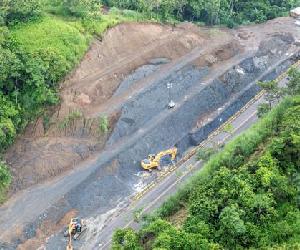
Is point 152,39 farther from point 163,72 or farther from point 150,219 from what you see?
point 150,219

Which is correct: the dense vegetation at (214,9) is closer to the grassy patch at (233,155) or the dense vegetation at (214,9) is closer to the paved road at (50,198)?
the paved road at (50,198)

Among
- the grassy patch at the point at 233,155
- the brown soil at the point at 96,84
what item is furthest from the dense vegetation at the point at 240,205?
the brown soil at the point at 96,84

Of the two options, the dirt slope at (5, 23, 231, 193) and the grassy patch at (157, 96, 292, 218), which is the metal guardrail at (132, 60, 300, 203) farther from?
the dirt slope at (5, 23, 231, 193)

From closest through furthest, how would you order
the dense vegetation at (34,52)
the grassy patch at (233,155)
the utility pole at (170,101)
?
1. the grassy patch at (233,155)
2. the dense vegetation at (34,52)
3. the utility pole at (170,101)

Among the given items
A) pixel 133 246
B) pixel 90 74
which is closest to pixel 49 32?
pixel 90 74

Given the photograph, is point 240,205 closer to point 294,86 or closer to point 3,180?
point 294,86

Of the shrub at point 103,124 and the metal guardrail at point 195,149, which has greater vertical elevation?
the shrub at point 103,124

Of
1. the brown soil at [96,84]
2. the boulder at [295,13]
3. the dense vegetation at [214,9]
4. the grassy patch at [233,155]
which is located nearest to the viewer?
the grassy patch at [233,155]

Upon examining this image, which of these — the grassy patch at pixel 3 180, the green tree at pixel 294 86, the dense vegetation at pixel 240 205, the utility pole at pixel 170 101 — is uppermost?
the green tree at pixel 294 86

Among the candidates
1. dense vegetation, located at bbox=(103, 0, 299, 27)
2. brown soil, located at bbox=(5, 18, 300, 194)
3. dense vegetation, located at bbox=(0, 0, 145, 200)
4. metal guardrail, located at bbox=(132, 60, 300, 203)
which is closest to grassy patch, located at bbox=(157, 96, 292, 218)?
metal guardrail, located at bbox=(132, 60, 300, 203)
